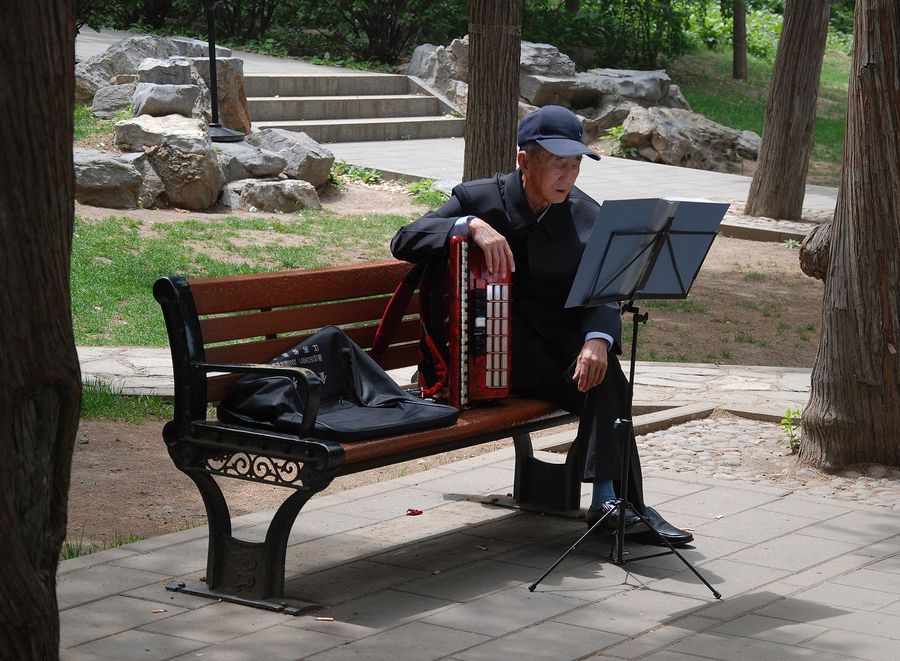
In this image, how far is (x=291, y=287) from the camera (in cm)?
490

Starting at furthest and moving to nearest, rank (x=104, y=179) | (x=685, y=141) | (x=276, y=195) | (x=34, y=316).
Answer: (x=685, y=141) → (x=276, y=195) → (x=104, y=179) → (x=34, y=316)

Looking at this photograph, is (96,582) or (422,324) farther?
(422,324)

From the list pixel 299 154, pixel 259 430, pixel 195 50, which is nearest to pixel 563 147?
pixel 259 430

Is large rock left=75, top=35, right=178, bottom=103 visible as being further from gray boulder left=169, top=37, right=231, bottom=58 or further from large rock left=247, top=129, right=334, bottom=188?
large rock left=247, top=129, right=334, bottom=188

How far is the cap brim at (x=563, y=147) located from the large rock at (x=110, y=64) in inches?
468

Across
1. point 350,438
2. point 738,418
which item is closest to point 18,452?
point 350,438

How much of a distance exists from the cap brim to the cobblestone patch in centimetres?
192

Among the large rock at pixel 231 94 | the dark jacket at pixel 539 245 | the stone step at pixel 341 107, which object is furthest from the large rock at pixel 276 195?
the dark jacket at pixel 539 245

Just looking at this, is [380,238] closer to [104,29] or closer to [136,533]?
[136,533]

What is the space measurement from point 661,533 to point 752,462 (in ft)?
5.31

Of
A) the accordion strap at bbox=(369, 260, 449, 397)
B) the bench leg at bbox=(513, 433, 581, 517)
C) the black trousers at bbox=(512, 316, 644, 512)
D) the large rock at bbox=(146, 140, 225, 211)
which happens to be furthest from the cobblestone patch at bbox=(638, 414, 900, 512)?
the large rock at bbox=(146, 140, 225, 211)

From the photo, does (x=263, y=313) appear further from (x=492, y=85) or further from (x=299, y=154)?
(x=299, y=154)

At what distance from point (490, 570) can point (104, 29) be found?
19.9 m

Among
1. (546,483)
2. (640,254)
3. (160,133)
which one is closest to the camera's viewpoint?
(640,254)
